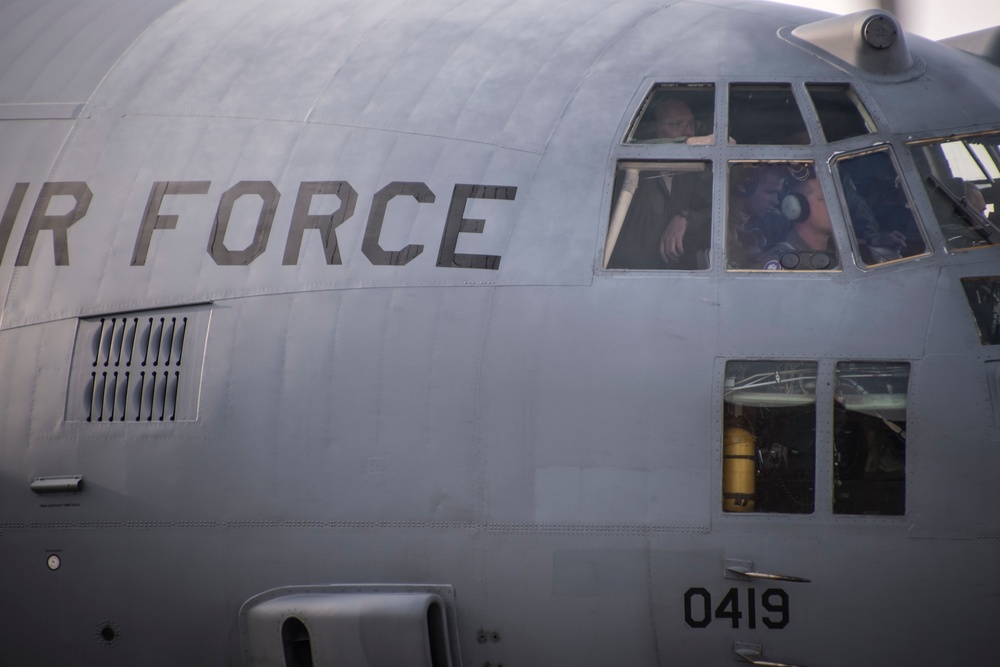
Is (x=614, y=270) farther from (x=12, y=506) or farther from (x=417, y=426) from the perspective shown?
(x=12, y=506)

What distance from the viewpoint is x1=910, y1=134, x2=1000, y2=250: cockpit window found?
247 inches

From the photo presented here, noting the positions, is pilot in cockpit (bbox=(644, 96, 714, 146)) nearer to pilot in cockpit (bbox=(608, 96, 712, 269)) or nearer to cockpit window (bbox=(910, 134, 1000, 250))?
pilot in cockpit (bbox=(608, 96, 712, 269))

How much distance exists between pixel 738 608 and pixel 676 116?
3.21 m

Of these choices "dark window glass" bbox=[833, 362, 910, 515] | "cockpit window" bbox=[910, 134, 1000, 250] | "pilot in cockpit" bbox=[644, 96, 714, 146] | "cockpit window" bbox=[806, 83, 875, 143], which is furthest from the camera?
"pilot in cockpit" bbox=[644, 96, 714, 146]

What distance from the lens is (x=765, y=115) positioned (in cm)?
670

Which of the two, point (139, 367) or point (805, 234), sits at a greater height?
point (805, 234)

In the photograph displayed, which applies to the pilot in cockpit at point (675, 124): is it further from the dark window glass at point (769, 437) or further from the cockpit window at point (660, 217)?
the dark window glass at point (769, 437)

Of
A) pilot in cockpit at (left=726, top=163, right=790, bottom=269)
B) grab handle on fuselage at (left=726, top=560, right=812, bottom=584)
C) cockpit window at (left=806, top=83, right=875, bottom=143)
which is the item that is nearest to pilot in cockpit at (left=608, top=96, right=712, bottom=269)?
pilot in cockpit at (left=726, top=163, right=790, bottom=269)

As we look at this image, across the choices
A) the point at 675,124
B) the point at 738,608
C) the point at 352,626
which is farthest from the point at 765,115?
the point at 352,626

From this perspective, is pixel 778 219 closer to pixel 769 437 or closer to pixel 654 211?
pixel 654 211

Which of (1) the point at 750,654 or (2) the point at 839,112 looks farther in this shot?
(2) the point at 839,112

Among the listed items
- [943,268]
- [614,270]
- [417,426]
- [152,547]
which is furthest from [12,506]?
[943,268]

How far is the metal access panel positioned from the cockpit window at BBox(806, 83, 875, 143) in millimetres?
3885

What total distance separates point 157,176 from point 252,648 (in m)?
3.40
